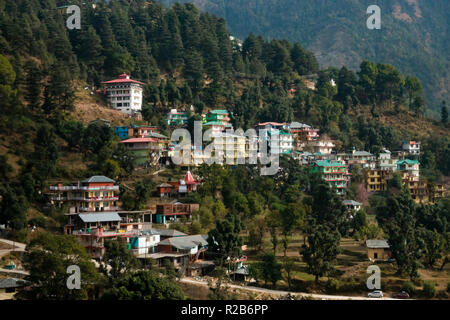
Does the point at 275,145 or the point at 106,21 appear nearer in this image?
the point at 275,145

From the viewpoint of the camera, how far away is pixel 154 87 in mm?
65938

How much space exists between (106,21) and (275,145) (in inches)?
1110

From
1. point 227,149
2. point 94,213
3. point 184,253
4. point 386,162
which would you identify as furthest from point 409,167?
point 94,213

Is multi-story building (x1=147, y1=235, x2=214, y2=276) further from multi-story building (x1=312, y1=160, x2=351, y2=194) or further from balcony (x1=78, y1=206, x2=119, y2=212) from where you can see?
multi-story building (x1=312, y1=160, x2=351, y2=194)

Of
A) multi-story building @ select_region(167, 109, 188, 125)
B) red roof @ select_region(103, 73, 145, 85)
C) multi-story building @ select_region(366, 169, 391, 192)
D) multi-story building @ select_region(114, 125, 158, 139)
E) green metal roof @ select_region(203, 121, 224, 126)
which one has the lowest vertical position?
multi-story building @ select_region(366, 169, 391, 192)

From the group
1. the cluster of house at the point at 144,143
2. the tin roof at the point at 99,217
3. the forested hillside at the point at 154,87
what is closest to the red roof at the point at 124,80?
the forested hillside at the point at 154,87

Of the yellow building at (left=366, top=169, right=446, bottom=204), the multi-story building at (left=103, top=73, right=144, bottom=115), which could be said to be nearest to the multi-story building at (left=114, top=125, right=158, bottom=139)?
the multi-story building at (left=103, top=73, right=144, bottom=115)

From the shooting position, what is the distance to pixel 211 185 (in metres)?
49.4

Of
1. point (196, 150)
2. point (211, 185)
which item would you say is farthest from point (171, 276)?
point (196, 150)

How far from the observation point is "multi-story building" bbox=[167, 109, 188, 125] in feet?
209

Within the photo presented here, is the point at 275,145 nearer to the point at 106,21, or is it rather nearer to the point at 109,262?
the point at 106,21

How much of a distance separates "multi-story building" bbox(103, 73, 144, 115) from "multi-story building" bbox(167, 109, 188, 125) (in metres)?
3.60

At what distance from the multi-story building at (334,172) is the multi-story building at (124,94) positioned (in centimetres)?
2117

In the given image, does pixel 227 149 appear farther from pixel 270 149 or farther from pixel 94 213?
pixel 94 213
